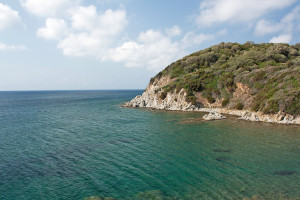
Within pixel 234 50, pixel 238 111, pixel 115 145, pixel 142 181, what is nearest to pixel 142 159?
pixel 142 181

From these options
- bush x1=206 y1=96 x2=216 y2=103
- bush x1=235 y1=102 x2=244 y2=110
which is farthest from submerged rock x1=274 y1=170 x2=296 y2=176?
bush x1=206 y1=96 x2=216 y2=103

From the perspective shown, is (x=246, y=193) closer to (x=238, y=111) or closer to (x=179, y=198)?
(x=179, y=198)

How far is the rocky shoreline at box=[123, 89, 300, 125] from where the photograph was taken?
137ft

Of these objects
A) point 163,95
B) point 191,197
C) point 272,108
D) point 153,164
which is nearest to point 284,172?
point 191,197

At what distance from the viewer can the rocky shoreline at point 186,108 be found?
4184 centimetres

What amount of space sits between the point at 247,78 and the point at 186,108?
21.0 metres

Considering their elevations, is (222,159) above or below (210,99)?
below

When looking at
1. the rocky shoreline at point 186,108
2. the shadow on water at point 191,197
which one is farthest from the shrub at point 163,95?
the shadow on water at point 191,197

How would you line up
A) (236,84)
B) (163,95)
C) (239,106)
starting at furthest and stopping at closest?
1. (163,95)
2. (236,84)
3. (239,106)

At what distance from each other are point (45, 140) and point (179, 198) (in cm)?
2655

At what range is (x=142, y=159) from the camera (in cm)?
2320

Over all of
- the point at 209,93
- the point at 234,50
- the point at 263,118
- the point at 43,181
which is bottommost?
the point at 43,181

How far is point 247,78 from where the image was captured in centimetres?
5919

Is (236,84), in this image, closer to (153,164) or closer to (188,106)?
(188,106)
